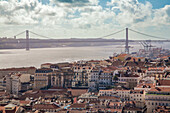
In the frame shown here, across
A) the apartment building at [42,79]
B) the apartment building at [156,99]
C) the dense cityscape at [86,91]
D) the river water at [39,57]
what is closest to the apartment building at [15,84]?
the dense cityscape at [86,91]

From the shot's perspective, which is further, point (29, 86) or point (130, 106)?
point (29, 86)

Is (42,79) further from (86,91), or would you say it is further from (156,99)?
(156,99)

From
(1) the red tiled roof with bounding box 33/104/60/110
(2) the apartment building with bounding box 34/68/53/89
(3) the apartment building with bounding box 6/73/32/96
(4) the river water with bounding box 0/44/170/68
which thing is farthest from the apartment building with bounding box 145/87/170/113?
(4) the river water with bounding box 0/44/170/68

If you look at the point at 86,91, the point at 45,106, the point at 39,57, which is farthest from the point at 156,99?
the point at 39,57

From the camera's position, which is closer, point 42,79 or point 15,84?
point 15,84

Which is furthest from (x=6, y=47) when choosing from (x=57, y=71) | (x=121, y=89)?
(x=121, y=89)

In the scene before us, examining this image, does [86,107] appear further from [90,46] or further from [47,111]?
[90,46]

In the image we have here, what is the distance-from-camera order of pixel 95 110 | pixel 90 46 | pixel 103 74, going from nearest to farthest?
1. pixel 95 110
2. pixel 103 74
3. pixel 90 46

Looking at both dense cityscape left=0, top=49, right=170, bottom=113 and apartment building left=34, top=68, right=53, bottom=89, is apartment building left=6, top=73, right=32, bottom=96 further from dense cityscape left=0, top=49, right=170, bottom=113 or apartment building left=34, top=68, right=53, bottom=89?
apartment building left=34, top=68, right=53, bottom=89
